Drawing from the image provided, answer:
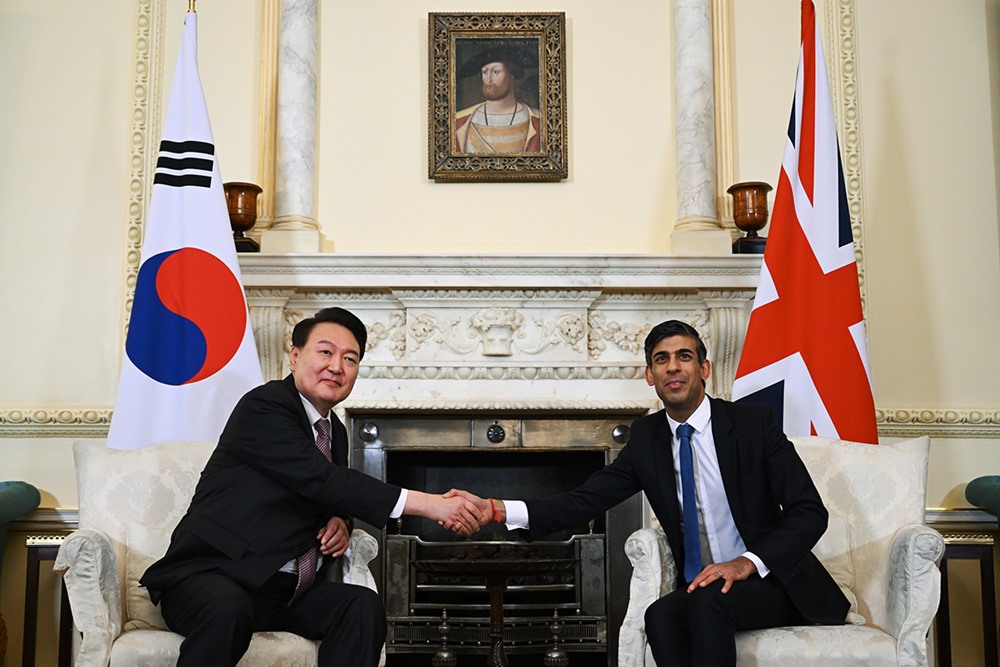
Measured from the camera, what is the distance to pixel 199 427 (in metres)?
3.88

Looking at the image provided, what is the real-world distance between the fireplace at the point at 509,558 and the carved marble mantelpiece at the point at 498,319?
0.14 metres

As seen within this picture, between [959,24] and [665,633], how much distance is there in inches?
134

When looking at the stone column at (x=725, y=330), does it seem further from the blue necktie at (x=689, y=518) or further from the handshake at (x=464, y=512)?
the handshake at (x=464, y=512)

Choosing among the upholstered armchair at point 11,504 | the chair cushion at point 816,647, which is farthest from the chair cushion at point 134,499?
the chair cushion at point 816,647

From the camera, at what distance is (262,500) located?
2.80 metres

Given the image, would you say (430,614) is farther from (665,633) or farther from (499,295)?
(665,633)

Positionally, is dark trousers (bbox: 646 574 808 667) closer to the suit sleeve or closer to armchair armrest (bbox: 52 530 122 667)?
the suit sleeve

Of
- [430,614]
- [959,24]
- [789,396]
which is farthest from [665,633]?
[959,24]

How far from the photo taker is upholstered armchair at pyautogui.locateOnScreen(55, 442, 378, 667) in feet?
8.71

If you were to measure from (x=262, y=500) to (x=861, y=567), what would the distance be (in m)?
1.73

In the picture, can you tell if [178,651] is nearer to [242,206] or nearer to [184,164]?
[184,164]

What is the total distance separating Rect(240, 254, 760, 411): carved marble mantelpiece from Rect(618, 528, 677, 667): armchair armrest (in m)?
1.43

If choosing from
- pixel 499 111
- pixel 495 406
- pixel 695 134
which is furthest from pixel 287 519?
pixel 695 134

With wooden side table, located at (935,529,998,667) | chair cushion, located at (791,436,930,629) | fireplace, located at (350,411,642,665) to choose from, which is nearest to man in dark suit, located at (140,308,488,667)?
chair cushion, located at (791,436,930,629)
